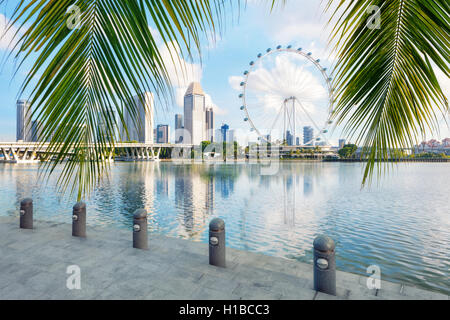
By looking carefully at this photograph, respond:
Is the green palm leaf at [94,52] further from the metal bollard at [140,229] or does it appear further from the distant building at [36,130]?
the metal bollard at [140,229]

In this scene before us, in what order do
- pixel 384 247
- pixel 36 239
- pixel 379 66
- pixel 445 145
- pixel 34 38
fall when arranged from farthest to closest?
pixel 445 145
pixel 384 247
pixel 36 239
pixel 379 66
pixel 34 38

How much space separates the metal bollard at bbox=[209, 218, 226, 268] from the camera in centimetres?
605

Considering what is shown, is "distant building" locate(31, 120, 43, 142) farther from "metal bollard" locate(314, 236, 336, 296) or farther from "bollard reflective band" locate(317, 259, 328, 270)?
"bollard reflective band" locate(317, 259, 328, 270)

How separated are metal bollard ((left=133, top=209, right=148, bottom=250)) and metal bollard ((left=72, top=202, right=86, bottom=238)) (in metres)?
2.13

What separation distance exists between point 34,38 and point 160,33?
22.1 inches

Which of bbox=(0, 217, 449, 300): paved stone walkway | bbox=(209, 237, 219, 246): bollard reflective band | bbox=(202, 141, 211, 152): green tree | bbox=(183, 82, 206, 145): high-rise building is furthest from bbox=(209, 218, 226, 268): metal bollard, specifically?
bbox=(202, 141, 211, 152): green tree

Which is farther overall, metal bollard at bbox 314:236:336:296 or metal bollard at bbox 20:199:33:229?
metal bollard at bbox 20:199:33:229

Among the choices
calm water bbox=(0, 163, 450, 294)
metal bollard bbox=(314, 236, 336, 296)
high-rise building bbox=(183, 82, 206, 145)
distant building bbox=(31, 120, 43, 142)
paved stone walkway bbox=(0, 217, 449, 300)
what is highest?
high-rise building bbox=(183, 82, 206, 145)

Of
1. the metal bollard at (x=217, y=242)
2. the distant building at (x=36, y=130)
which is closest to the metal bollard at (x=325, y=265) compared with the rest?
the metal bollard at (x=217, y=242)

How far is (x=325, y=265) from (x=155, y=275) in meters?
3.36

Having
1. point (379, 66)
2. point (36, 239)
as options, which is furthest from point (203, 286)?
point (36, 239)

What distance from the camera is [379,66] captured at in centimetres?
189
